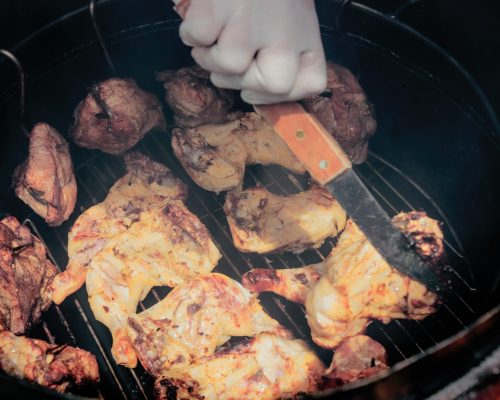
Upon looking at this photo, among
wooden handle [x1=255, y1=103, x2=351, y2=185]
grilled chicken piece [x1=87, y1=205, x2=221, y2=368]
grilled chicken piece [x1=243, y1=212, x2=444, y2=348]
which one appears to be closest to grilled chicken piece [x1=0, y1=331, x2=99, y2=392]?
grilled chicken piece [x1=87, y1=205, x2=221, y2=368]

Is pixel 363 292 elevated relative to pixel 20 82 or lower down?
lower down

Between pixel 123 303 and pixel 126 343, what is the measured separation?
0.22m

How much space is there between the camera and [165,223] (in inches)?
105

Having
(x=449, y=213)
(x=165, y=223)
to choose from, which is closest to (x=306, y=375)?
(x=165, y=223)

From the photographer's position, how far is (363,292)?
2312 mm

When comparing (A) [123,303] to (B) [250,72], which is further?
(A) [123,303]

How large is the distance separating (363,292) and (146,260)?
1180mm

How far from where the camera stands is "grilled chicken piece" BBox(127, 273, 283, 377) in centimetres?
231

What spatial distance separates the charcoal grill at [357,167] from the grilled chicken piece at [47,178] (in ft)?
0.66

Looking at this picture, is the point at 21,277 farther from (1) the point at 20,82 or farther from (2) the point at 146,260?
(1) the point at 20,82

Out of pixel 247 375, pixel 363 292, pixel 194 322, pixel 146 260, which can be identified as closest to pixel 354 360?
pixel 363 292

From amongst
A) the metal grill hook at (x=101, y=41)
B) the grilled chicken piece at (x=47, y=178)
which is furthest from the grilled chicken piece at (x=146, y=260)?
the metal grill hook at (x=101, y=41)

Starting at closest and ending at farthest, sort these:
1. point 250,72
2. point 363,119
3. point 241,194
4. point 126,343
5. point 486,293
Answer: point 250,72 < point 126,343 < point 486,293 < point 241,194 < point 363,119

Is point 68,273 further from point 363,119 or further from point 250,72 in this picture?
point 363,119
